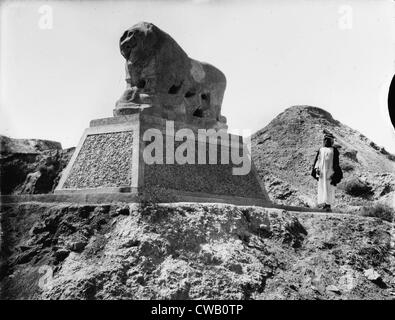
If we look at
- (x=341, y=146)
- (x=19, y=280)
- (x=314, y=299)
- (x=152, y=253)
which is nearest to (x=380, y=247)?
(x=314, y=299)

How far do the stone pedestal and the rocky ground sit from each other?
1079 millimetres

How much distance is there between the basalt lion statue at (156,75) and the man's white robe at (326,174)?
3604mm

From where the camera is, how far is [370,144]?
3388 centimetres

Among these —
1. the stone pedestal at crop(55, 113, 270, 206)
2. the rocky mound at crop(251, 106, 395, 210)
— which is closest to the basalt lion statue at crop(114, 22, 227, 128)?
the stone pedestal at crop(55, 113, 270, 206)

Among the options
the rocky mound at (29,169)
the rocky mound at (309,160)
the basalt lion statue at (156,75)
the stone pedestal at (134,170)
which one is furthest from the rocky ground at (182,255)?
the rocky mound at (309,160)

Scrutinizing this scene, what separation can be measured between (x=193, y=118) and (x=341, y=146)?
12.5 meters

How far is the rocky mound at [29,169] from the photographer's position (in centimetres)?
2248

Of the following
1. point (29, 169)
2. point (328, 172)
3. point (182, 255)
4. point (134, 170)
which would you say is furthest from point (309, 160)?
point (182, 255)

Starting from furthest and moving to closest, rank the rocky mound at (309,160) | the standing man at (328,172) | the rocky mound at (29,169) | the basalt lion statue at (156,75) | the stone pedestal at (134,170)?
the rocky mound at (309,160) < the rocky mound at (29,169) < the standing man at (328,172) < the basalt lion statue at (156,75) < the stone pedestal at (134,170)

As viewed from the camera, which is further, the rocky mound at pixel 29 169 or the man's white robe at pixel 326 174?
the rocky mound at pixel 29 169

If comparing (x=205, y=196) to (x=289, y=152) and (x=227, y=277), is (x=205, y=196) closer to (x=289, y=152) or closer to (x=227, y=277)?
(x=227, y=277)

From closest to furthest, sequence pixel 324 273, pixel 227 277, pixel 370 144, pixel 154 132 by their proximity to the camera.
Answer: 1. pixel 227 277
2. pixel 324 273
3. pixel 154 132
4. pixel 370 144

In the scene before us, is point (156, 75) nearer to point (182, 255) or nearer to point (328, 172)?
point (328, 172)

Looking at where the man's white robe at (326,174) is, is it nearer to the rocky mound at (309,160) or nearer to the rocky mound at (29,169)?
the rocky mound at (309,160)
